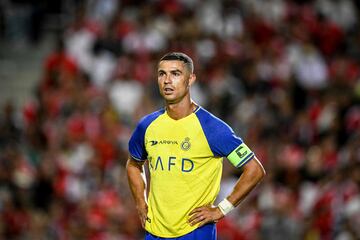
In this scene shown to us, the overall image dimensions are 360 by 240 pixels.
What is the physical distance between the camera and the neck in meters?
6.52

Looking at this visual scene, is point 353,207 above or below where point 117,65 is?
below

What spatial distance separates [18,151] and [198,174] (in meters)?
7.74

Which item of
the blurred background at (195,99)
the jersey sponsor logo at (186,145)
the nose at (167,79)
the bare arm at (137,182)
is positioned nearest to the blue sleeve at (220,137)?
the jersey sponsor logo at (186,145)

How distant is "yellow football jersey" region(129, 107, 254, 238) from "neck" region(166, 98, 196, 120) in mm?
32

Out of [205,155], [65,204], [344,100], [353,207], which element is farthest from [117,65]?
[205,155]

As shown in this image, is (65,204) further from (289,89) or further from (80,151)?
(289,89)

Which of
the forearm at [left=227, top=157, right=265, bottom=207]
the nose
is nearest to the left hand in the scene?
the forearm at [left=227, top=157, right=265, bottom=207]

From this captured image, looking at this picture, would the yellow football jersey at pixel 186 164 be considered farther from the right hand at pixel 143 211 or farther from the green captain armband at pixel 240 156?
the right hand at pixel 143 211

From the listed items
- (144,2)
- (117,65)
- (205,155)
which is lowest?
(205,155)

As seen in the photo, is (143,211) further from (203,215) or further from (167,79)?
(167,79)

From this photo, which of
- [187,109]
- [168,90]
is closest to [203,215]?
[187,109]

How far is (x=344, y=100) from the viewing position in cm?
1305

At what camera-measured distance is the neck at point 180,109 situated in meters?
6.52

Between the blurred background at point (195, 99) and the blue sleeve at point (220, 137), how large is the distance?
4652 mm
